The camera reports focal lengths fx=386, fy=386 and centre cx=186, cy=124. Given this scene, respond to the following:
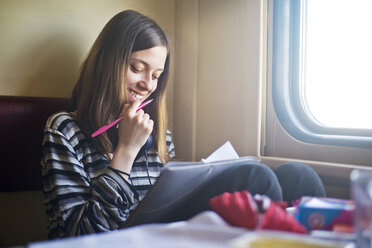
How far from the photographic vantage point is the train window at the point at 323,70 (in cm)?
141

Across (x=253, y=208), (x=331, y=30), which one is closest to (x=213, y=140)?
(x=331, y=30)

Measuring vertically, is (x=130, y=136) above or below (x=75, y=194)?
above

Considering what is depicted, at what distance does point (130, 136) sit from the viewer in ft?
4.33

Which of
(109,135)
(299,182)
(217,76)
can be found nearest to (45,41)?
(109,135)

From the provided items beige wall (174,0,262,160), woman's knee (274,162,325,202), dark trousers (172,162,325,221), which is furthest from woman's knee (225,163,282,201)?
beige wall (174,0,262,160)

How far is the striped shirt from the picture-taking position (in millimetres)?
1123

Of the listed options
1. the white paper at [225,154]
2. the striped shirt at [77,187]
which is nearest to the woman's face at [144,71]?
the striped shirt at [77,187]

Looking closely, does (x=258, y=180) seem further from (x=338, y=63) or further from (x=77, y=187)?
(x=338, y=63)

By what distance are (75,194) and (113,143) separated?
1.07ft

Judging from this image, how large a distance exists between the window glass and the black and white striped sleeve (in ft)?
2.78

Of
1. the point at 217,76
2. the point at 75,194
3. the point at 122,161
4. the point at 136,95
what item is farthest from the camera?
the point at 217,76

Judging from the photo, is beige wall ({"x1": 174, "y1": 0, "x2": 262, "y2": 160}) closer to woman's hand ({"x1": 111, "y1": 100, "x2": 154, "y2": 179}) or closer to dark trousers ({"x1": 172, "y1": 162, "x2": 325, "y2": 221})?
woman's hand ({"x1": 111, "y1": 100, "x2": 154, "y2": 179})

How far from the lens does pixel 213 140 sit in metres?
1.87

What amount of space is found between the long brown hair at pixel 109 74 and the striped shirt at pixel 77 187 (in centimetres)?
6
